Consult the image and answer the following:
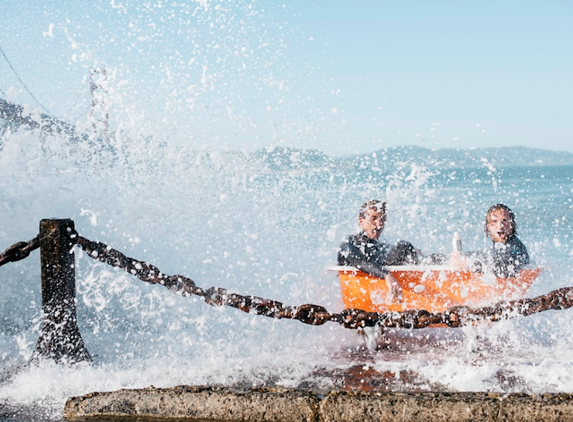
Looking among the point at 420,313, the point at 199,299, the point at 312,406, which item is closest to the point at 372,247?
the point at 420,313

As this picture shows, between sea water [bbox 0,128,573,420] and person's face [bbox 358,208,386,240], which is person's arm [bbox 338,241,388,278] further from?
sea water [bbox 0,128,573,420]

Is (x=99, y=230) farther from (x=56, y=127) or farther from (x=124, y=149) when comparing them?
(x=56, y=127)

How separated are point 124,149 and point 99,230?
332cm

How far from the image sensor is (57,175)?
10.8 metres

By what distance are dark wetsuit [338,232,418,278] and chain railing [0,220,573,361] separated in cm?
122

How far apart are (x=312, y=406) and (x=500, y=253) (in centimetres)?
309

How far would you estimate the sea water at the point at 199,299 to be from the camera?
171 inches

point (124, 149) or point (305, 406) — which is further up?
point (124, 149)

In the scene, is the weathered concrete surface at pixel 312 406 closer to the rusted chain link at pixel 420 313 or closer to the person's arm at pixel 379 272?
the rusted chain link at pixel 420 313

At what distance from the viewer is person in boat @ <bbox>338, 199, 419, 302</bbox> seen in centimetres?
575

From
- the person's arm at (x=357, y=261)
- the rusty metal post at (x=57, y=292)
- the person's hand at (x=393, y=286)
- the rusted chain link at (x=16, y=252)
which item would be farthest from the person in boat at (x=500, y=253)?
the rusted chain link at (x=16, y=252)

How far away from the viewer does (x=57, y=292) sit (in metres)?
4.62

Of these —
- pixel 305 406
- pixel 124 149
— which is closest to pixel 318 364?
pixel 305 406

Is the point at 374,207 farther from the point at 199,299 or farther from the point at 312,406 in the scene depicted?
the point at 199,299
